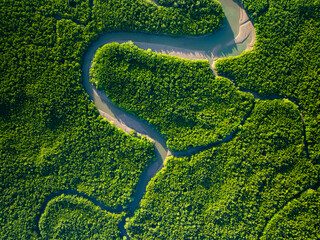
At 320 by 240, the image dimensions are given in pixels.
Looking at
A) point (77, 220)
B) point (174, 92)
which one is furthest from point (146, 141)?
point (77, 220)

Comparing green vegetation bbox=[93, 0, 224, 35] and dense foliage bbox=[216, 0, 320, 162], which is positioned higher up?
green vegetation bbox=[93, 0, 224, 35]

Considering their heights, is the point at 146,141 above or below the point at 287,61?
below

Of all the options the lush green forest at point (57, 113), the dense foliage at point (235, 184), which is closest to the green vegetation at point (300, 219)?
the dense foliage at point (235, 184)

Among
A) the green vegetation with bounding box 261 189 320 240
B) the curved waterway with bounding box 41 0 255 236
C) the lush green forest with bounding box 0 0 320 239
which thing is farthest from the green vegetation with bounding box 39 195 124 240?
the green vegetation with bounding box 261 189 320 240

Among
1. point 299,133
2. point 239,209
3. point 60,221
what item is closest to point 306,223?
point 239,209

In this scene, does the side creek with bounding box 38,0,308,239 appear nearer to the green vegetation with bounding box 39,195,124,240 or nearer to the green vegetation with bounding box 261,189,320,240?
Result: the green vegetation with bounding box 39,195,124,240

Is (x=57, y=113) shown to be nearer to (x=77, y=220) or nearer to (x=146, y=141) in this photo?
(x=146, y=141)
